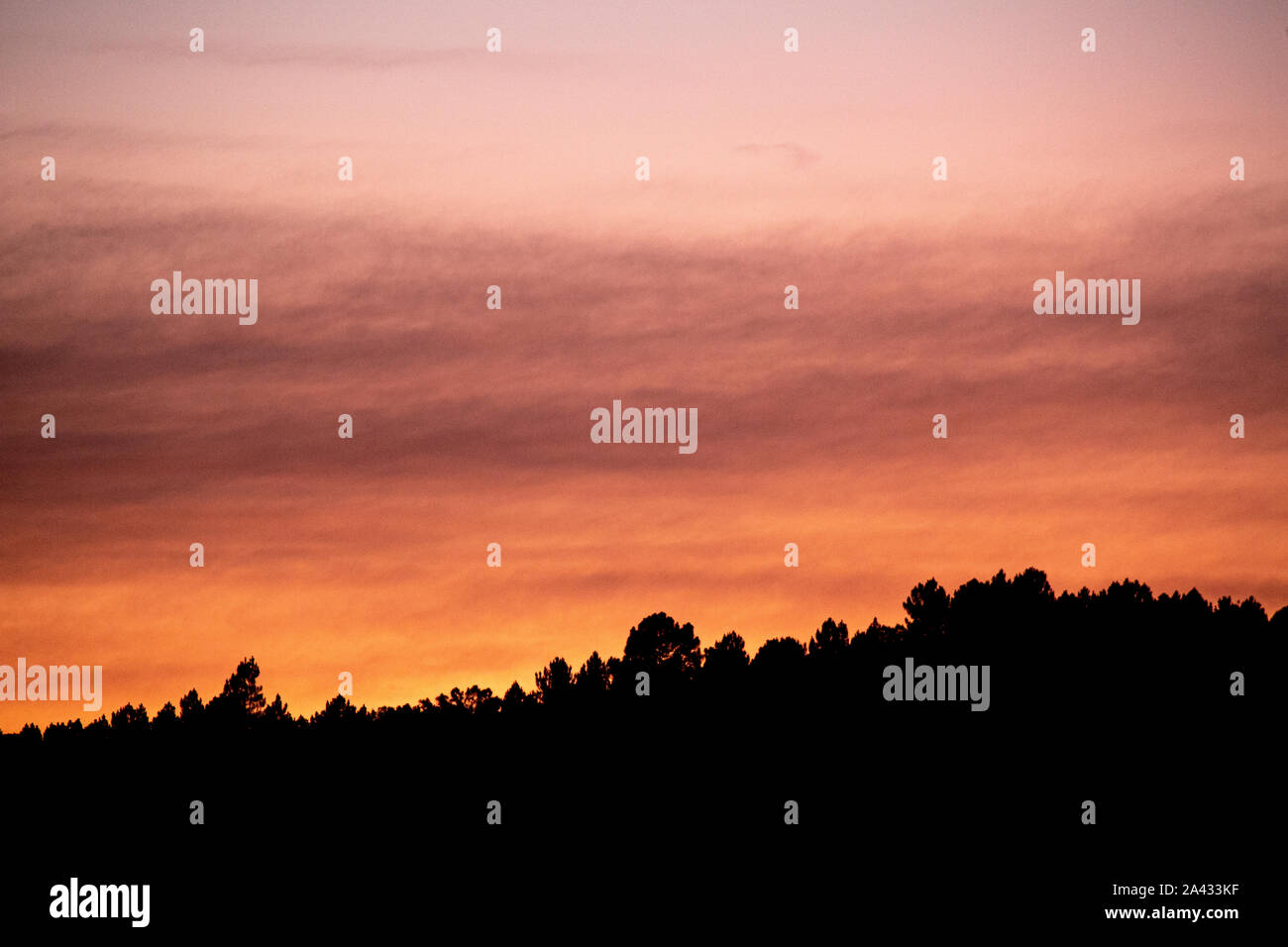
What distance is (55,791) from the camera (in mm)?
187625

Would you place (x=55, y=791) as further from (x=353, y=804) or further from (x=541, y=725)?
(x=541, y=725)

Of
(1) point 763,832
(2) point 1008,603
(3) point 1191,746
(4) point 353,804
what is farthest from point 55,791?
(3) point 1191,746

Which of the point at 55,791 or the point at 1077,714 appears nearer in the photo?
the point at 1077,714
